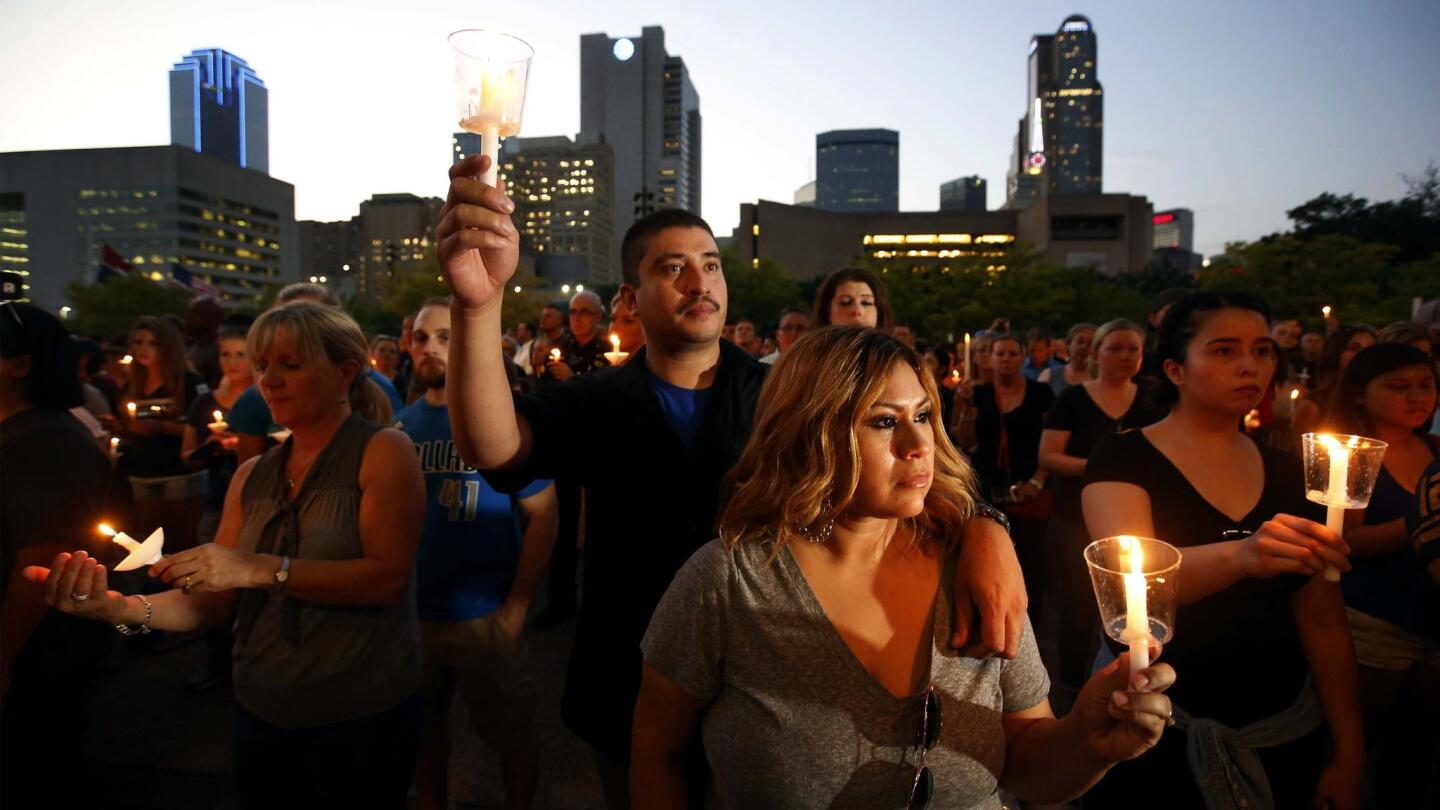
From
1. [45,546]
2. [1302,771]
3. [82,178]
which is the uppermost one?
[82,178]

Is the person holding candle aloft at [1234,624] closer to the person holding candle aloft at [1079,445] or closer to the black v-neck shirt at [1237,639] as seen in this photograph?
the black v-neck shirt at [1237,639]

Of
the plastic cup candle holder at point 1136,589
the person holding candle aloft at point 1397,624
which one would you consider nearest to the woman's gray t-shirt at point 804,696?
the plastic cup candle holder at point 1136,589

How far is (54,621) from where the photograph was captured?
273 cm

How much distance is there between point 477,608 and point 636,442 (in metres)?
1.57

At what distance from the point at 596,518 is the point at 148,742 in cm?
372

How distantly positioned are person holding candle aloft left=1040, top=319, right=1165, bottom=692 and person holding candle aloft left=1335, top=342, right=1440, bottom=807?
4.38 ft

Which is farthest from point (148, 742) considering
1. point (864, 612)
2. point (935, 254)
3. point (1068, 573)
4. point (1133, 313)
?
point (935, 254)

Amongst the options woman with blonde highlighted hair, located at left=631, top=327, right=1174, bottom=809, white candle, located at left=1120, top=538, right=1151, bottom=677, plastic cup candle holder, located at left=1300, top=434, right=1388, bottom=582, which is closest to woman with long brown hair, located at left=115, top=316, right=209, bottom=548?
woman with blonde highlighted hair, located at left=631, top=327, right=1174, bottom=809

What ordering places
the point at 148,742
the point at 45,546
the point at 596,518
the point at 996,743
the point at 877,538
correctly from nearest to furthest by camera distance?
1. the point at 996,743
2. the point at 877,538
3. the point at 596,518
4. the point at 45,546
5. the point at 148,742

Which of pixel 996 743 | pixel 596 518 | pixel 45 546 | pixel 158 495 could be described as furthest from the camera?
pixel 158 495

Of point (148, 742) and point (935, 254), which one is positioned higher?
point (935, 254)

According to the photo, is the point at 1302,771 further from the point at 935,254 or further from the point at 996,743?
the point at 935,254

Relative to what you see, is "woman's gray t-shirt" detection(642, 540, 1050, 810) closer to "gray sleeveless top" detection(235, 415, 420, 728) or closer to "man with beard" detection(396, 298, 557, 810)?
"gray sleeveless top" detection(235, 415, 420, 728)

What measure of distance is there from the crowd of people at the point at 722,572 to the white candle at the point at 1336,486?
43mm
